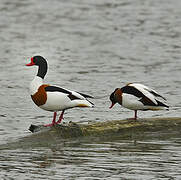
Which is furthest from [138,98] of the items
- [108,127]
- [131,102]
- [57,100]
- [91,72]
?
[91,72]

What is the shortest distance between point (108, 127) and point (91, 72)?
10659 millimetres

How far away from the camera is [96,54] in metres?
26.2

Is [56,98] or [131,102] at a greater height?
[56,98]

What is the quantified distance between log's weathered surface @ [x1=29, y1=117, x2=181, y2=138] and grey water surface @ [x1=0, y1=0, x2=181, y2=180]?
0.13 metres

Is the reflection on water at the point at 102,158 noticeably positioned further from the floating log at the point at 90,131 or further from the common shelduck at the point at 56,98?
the common shelduck at the point at 56,98

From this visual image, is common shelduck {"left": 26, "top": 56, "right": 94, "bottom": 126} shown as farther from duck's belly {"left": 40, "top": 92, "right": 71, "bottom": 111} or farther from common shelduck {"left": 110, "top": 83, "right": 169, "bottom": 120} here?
common shelduck {"left": 110, "top": 83, "right": 169, "bottom": 120}

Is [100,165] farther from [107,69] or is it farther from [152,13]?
[152,13]

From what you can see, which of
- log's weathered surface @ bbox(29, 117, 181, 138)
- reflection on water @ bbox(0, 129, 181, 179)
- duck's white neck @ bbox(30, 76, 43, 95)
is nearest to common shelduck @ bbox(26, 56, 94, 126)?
duck's white neck @ bbox(30, 76, 43, 95)

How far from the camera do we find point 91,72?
23.1 m

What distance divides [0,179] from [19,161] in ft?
3.42

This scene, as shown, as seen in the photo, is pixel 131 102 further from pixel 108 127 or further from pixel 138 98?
pixel 108 127

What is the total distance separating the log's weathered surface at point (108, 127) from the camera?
12320mm

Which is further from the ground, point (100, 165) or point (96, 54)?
point (100, 165)

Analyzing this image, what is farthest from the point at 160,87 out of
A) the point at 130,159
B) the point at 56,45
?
the point at 130,159
